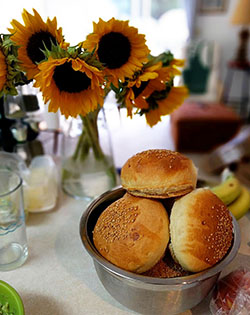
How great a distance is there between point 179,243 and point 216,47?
118 inches

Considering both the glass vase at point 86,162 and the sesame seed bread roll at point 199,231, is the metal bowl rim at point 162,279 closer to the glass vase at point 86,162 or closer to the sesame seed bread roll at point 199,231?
the sesame seed bread roll at point 199,231

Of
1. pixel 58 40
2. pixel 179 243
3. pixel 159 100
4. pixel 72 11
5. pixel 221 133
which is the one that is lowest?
pixel 221 133

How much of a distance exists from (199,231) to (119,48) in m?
0.36

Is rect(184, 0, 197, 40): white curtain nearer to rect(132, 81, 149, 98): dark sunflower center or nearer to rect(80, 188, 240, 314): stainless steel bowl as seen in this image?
rect(132, 81, 149, 98): dark sunflower center

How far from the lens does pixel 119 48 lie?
1.97ft

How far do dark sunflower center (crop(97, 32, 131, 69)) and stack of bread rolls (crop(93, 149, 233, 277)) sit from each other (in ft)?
0.61

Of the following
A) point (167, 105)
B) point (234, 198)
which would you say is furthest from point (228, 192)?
point (167, 105)

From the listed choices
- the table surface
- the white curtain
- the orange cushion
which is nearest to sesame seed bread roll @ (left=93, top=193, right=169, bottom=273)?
the table surface

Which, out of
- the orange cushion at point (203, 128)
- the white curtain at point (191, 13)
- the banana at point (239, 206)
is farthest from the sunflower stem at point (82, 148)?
the white curtain at point (191, 13)

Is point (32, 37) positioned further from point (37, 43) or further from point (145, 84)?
point (145, 84)

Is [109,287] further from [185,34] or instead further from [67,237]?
[185,34]

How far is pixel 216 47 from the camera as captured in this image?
10.2 ft

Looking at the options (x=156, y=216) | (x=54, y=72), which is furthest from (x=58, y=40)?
(x=156, y=216)

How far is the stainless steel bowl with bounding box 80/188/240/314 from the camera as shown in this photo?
0.47m
